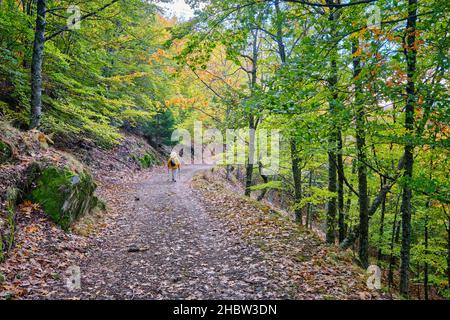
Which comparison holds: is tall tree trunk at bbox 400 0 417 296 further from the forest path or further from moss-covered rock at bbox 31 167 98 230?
moss-covered rock at bbox 31 167 98 230

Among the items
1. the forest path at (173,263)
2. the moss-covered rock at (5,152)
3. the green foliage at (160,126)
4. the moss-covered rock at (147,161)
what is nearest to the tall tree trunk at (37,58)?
the moss-covered rock at (5,152)

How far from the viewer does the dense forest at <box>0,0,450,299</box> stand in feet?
16.6

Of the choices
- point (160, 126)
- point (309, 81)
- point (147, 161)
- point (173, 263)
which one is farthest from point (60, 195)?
point (160, 126)

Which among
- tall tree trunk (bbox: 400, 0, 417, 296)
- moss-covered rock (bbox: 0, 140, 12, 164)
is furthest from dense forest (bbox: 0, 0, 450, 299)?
moss-covered rock (bbox: 0, 140, 12, 164)

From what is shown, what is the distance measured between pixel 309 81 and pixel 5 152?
7.50 metres

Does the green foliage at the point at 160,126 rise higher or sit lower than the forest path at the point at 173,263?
higher

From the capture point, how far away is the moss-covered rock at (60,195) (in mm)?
6824

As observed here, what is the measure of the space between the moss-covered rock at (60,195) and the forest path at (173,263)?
107 cm

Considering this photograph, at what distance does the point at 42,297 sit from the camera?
4.51m

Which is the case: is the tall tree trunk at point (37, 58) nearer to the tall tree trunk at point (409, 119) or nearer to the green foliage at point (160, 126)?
the tall tree trunk at point (409, 119)

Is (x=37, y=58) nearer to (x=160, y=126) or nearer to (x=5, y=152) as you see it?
(x=5, y=152)

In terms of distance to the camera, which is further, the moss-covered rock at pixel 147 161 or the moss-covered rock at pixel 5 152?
the moss-covered rock at pixel 147 161

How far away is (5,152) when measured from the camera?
674cm
